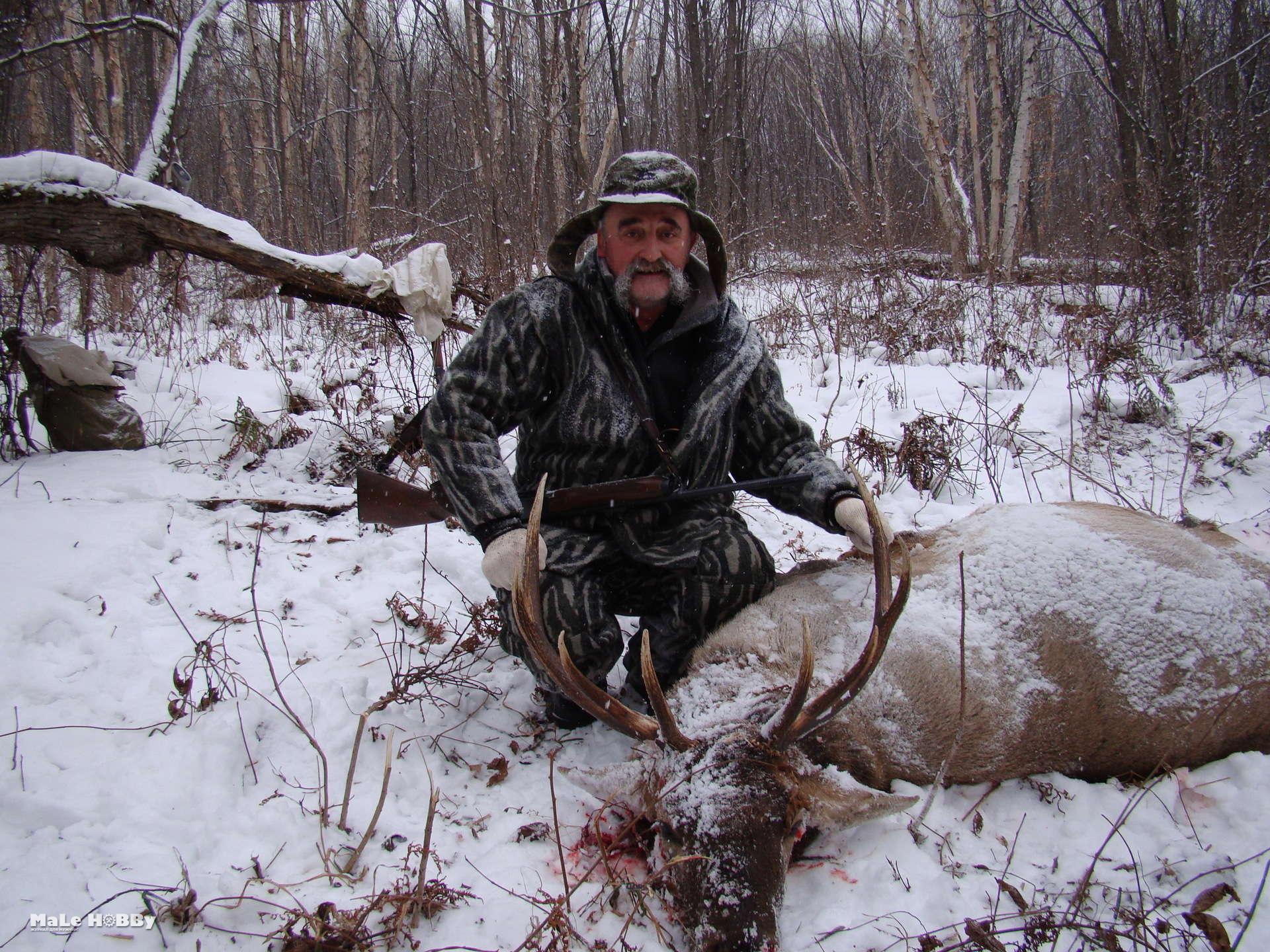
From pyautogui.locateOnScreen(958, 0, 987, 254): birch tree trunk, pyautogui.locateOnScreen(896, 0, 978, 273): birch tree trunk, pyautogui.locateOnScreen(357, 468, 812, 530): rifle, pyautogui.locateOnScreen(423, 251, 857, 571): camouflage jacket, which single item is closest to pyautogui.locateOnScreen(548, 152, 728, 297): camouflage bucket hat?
pyautogui.locateOnScreen(423, 251, 857, 571): camouflage jacket

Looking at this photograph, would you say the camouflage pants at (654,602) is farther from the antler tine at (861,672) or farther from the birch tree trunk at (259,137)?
the birch tree trunk at (259,137)

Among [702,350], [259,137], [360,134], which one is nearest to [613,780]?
[702,350]

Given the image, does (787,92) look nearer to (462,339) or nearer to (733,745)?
(462,339)

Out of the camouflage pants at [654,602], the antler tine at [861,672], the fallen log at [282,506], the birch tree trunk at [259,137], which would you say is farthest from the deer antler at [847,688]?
the birch tree trunk at [259,137]

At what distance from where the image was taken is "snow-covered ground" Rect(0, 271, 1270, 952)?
1.61 m

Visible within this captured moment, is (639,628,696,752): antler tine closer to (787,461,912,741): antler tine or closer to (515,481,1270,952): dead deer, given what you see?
(515,481,1270,952): dead deer

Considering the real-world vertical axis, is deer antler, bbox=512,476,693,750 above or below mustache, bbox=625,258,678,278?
below

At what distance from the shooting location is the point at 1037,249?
1574 cm

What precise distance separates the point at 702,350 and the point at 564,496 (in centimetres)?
74

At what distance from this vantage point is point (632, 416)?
7.94ft

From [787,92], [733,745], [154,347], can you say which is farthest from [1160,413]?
[787,92]

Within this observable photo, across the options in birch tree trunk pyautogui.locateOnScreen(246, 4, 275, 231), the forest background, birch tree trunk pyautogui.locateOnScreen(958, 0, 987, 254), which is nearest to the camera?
the forest background

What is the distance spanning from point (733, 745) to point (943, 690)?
730mm

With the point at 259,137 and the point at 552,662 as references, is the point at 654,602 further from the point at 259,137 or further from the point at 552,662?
the point at 259,137
